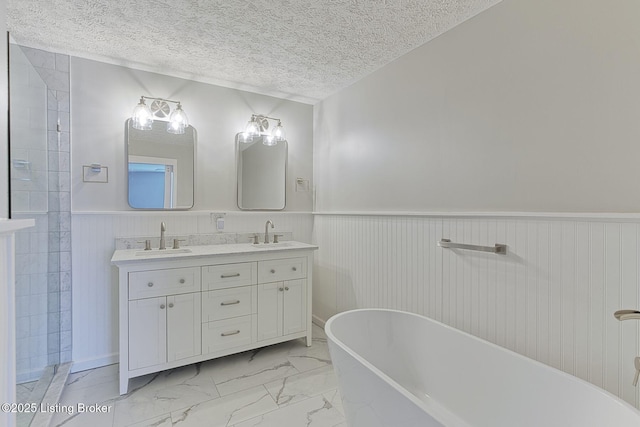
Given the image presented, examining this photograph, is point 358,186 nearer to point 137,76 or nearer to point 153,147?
point 153,147

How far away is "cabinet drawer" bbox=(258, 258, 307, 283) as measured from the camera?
95.9 inches

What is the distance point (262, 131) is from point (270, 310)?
5.37 feet

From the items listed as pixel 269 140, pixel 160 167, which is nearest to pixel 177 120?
pixel 160 167

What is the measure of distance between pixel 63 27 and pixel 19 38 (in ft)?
1.36

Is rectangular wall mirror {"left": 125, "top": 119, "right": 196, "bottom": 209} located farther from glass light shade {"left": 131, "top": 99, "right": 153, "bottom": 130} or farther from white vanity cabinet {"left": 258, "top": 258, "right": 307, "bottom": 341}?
white vanity cabinet {"left": 258, "top": 258, "right": 307, "bottom": 341}

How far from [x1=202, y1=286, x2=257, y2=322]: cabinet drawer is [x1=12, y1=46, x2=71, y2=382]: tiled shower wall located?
0.93 m

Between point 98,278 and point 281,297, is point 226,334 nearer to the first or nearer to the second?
point 281,297

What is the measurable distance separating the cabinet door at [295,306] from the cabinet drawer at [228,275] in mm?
322

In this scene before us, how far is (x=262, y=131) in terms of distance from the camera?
2973mm

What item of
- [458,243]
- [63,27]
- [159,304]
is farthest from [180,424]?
[63,27]

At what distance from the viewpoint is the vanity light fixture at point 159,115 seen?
7.89ft

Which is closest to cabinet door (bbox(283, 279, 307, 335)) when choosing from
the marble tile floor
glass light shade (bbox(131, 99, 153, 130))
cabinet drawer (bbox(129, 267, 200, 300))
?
the marble tile floor

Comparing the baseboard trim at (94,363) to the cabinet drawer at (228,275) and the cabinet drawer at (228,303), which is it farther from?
the cabinet drawer at (228,275)

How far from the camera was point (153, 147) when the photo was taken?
Answer: 98.5 inches
